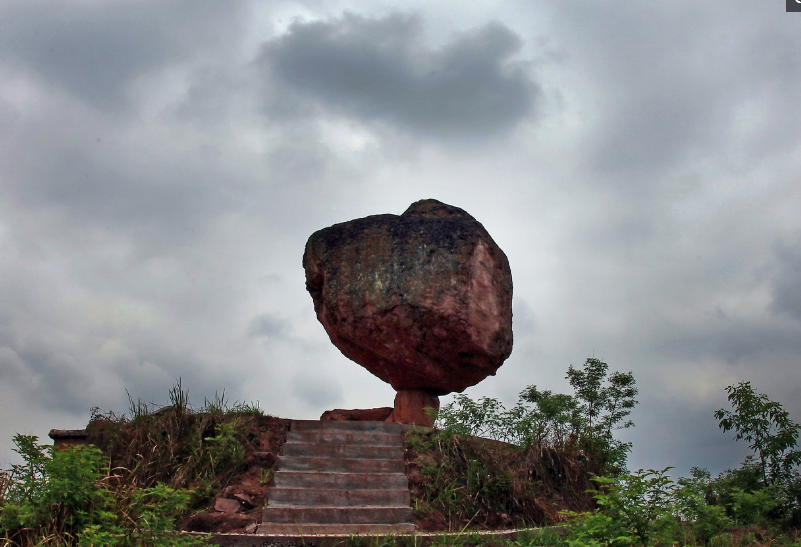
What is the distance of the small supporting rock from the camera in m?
9.98

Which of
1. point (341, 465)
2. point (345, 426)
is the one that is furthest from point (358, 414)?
point (341, 465)

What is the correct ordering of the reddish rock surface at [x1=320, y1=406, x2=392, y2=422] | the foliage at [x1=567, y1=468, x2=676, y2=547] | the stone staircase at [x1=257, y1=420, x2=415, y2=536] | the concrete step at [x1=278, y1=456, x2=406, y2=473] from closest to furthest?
1. the foliage at [x1=567, y1=468, x2=676, y2=547]
2. the stone staircase at [x1=257, y1=420, x2=415, y2=536]
3. the concrete step at [x1=278, y1=456, x2=406, y2=473]
4. the reddish rock surface at [x1=320, y1=406, x2=392, y2=422]

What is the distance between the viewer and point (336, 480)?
298 inches

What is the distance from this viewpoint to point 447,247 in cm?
1003

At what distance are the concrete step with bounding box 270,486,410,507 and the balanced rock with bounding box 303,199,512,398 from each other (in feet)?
9.13

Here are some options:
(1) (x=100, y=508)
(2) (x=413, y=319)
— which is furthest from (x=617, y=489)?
(2) (x=413, y=319)

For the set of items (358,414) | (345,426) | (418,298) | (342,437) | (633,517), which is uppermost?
(418,298)

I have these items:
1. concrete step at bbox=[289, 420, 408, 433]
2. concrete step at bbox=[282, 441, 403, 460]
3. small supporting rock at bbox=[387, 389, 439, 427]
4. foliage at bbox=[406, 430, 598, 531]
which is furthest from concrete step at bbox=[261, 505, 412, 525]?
small supporting rock at bbox=[387, 389, 439, 427]

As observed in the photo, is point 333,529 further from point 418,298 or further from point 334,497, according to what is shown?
point 418,298

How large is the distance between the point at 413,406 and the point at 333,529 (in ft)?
11.6

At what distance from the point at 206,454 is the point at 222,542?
1758mm

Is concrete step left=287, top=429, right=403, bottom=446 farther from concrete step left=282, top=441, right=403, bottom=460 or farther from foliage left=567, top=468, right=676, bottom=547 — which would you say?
foliage left=567, top=468, right=676, bottom=547

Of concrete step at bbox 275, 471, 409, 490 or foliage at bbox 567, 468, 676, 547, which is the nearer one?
foliage at bbox 567, 468, 676, 547

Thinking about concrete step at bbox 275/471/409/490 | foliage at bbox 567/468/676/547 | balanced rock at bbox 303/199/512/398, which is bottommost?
foliage at bbox 567/468/676/547
